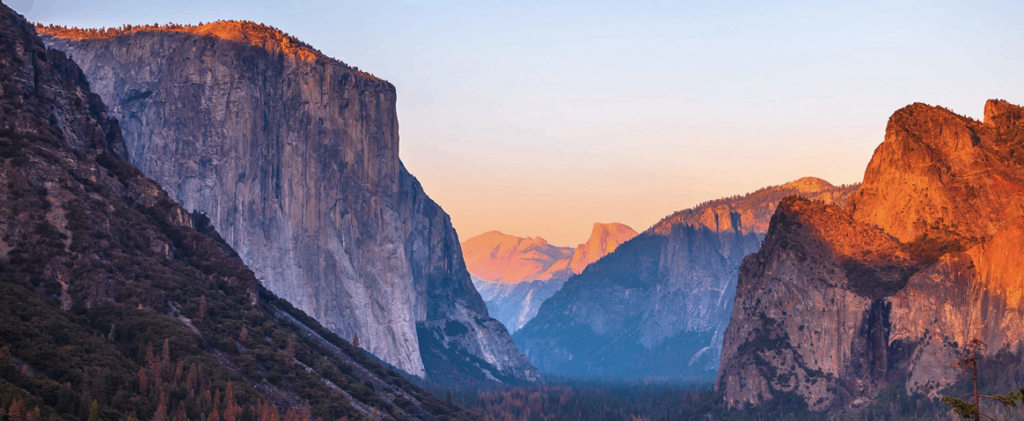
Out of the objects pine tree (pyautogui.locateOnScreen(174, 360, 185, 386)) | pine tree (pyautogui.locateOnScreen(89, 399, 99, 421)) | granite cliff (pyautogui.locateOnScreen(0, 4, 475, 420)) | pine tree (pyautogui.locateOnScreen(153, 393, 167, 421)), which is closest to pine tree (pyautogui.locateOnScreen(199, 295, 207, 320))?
granite cliff (pyautogui.locateOnScreen(0, 4, 475, 420))

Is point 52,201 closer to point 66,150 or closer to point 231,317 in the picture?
point 66,150

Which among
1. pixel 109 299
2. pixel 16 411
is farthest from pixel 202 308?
pixel 16 411

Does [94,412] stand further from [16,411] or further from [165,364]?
[165,364]

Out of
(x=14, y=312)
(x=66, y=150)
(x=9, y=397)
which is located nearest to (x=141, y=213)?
(x=66, y=150)

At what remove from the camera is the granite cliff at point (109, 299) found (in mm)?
126375

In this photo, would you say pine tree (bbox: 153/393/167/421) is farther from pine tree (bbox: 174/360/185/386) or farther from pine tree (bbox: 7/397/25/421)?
pine tree (bbox: 7/397/25/421)

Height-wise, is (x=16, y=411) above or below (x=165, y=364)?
below

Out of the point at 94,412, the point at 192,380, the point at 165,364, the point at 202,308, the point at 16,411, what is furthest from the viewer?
the point at 202,308

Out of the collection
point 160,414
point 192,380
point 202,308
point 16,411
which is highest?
point 202,308

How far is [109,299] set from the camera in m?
149

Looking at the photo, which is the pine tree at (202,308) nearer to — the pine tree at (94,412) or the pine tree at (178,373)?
the pine tree at (178,373)

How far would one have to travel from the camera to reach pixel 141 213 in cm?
17462

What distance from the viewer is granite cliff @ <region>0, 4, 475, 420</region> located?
12638 cm

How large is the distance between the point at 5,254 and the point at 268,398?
134 ft
